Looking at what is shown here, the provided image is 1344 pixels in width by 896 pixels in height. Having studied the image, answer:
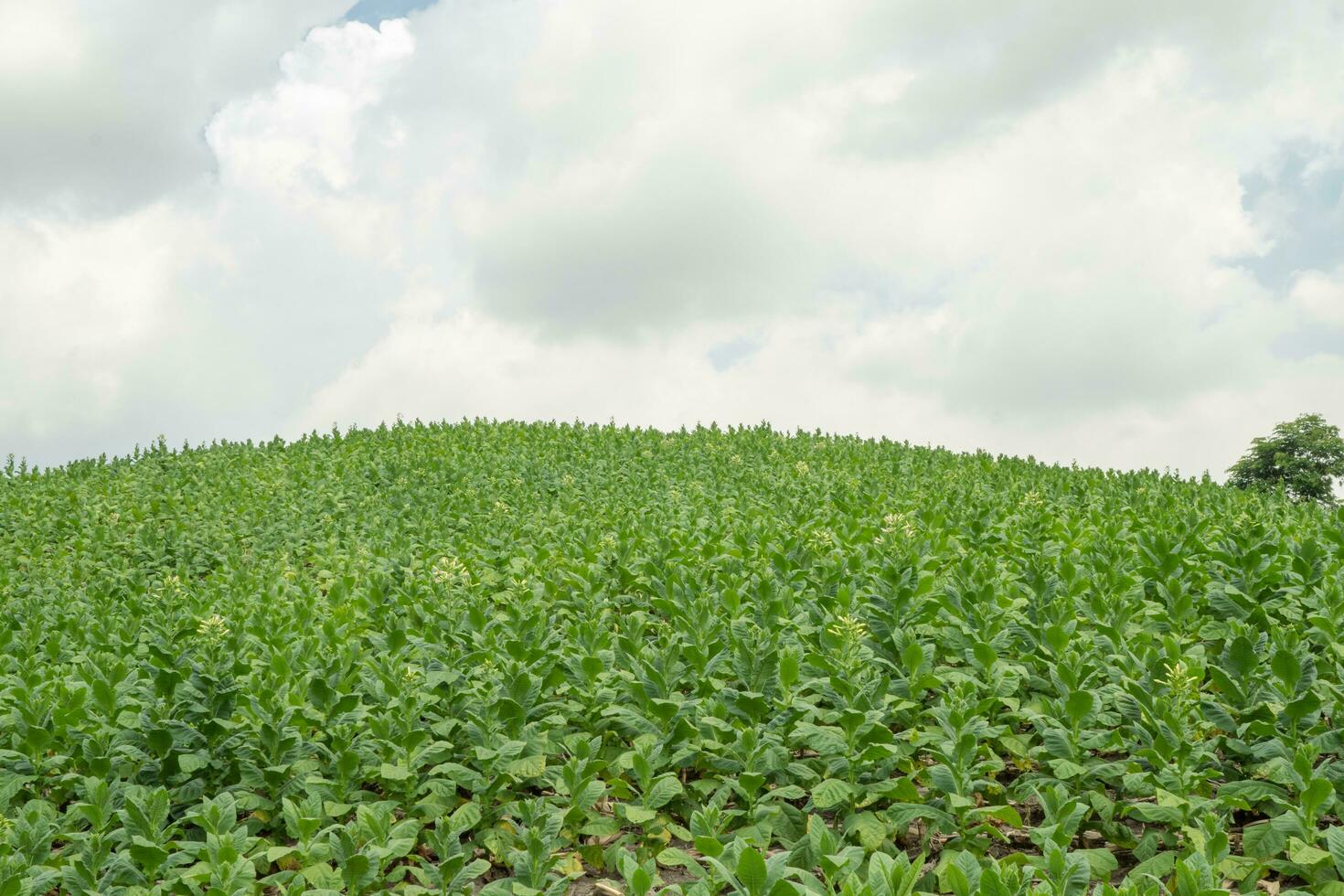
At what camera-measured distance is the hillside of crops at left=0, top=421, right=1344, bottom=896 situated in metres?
5.68

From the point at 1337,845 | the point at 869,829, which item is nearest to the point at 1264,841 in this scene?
the point at 1337,845

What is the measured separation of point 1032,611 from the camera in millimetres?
8336

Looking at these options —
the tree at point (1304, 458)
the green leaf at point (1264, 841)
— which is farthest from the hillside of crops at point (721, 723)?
the tree at point (1304, 458)

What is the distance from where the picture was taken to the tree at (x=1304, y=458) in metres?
41.0

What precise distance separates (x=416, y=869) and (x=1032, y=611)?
5225 millimetres

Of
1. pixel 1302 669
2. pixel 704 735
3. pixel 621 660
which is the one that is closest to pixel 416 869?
pixel 704 735

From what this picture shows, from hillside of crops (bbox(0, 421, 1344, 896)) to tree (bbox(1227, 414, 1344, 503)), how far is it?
112ft

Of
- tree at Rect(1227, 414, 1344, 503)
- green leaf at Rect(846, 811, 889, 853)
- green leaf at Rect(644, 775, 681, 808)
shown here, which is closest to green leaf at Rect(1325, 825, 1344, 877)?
green leaf at Rect(846, 811, 889, 853)

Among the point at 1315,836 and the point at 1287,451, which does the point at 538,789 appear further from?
the point at 1287,451

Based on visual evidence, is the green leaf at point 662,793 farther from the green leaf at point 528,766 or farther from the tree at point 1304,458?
the tree at point 1304,458

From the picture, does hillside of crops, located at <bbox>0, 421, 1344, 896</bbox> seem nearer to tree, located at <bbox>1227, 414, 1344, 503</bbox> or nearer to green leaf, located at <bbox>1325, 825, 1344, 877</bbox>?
green leaf, located at <bbox>1325, 825, 1344, 877</bbox>

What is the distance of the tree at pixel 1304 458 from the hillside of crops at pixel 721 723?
34.2m

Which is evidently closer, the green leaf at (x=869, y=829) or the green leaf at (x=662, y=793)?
the green leaf at (x=869, y=829)

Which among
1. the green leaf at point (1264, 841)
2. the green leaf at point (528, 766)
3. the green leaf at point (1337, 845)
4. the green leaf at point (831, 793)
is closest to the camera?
the green leaf at point (1337, 845)
